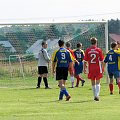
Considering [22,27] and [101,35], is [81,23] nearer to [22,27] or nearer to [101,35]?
[101,35]

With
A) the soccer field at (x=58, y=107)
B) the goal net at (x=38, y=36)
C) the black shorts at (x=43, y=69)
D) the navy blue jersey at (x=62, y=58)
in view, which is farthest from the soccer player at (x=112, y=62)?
the goal net at (x=38, y=36)

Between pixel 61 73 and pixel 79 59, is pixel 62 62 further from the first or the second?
pixel 79 59

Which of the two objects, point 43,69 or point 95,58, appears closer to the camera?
point 95,58

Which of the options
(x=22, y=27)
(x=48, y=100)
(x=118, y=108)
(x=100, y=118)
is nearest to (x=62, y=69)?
(x=48, y=100)

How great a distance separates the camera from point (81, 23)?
2712 centimetres

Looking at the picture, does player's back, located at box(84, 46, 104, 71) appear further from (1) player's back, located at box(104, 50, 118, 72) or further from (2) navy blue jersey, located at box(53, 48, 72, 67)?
(1) player's back, located at box(104, 50, 118, 72)

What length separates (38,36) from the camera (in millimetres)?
26984

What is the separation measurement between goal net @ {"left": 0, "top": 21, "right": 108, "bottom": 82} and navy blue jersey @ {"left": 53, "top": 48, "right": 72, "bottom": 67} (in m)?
9.57

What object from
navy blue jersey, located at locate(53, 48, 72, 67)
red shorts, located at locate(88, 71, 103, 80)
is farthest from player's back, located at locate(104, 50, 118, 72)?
navy blue jersey, located at locate(53, 48, 72, 67)

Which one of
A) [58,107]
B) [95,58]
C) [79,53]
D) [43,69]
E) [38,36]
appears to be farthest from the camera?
[38,36]

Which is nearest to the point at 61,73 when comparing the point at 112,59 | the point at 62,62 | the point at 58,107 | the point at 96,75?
the point at 62,62

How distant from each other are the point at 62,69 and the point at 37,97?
192 centimetres

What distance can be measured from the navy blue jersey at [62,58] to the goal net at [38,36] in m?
9.57

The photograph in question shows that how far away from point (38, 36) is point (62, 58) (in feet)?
33.3
